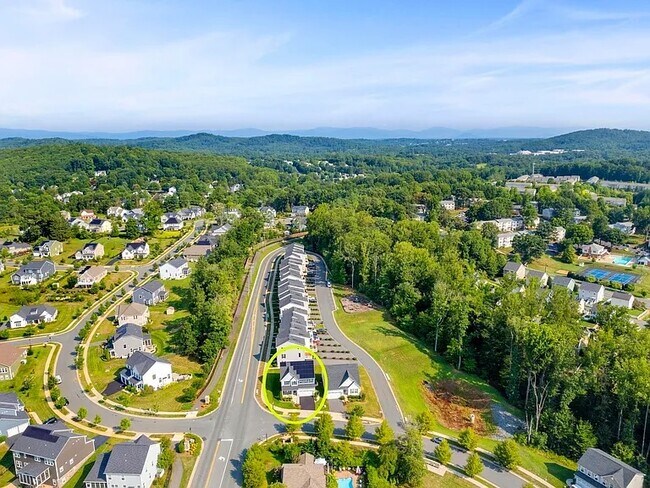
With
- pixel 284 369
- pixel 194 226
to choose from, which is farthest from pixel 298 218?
pixel 284 369

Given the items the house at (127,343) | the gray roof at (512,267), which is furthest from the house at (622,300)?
the house at (127,343)

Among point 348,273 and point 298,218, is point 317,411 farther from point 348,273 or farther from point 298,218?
point 298,218

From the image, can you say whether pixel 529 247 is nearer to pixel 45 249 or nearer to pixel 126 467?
pixel 126 467

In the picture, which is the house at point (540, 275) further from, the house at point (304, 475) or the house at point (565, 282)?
the house at point (304, 475)

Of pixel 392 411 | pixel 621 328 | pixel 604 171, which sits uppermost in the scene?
pixel 604 171

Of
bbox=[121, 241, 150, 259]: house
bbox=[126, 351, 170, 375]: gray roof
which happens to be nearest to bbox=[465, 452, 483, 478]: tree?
bbox=[126, 351, 170, 375]: gray roof

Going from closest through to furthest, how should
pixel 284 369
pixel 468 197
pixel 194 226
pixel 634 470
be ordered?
pixel 634 470 < pixel 284 369 < pixel 194 226 < pixel 468 197
